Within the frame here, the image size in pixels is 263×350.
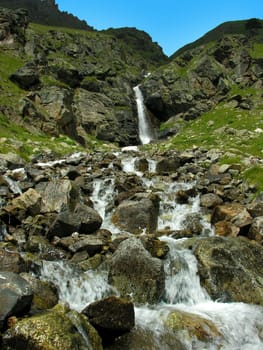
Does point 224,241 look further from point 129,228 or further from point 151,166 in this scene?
point 151,166

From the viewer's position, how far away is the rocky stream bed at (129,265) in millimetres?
9922

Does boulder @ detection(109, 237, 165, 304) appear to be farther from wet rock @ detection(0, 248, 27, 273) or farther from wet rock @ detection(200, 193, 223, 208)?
wet rock @ detection(200, 193, 223, 208)

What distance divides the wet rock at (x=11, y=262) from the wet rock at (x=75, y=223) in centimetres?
362

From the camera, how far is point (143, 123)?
67.6m

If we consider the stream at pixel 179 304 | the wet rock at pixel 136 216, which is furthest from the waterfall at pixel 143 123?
the stream at pixel 179 304

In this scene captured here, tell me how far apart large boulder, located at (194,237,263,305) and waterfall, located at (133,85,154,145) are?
4756 centimetres

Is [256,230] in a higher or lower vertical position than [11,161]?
lower

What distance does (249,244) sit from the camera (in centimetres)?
1524

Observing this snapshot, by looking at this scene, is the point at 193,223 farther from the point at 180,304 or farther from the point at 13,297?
the point at 13,297

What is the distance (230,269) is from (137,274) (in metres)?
3.46

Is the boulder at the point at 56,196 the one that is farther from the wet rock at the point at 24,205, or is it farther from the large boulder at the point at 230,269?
the large boulder at the point at 230,269

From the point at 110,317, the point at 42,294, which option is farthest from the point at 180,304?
the point at 42,294

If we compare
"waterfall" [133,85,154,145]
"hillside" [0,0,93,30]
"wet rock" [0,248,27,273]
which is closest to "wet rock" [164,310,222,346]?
"wet rock" [0,248,27,273]

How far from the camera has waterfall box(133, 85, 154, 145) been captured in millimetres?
64062
